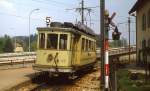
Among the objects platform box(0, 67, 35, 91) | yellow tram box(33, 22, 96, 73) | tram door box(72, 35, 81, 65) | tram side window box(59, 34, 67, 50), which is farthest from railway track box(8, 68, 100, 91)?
tram side window box(59, 34, 67, 50)

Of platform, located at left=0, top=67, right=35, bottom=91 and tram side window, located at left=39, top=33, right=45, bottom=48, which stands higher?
tram side window, located at left=39, top=33, right=45, bottom=48

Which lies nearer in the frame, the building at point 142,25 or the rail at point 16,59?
the building at point 142,25

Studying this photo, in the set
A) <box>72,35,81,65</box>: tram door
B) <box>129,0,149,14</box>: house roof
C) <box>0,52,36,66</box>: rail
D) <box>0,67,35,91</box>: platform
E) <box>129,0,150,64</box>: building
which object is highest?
<box>129,0,149,14</box>: house roof

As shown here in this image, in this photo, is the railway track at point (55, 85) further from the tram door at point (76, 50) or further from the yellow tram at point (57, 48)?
the tram door at point (76, 50)

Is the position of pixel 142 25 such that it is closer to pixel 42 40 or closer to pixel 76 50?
pixel 76 50

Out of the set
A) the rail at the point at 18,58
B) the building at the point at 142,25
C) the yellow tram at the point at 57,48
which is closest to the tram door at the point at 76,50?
the yellow tram at the point at 57,48

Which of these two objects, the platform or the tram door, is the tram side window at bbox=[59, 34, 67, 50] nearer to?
the tram door

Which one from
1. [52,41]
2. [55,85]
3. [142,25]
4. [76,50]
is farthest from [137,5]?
[55,85]

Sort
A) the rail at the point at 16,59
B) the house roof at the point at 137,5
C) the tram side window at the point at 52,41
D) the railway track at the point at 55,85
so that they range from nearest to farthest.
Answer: the railway track at the point at 55,85 → the tram side window at the point at 52,41 → the house roof at the point at 137,5 → the rail at the point at 16,59

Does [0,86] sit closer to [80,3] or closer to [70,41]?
[70,41]

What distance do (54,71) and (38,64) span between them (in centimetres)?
116

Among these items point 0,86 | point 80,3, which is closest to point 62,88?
point 0,86

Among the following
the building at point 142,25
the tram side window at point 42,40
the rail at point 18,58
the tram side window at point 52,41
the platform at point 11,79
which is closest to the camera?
the platform at point 11,79

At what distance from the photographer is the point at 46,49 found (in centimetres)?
2431
